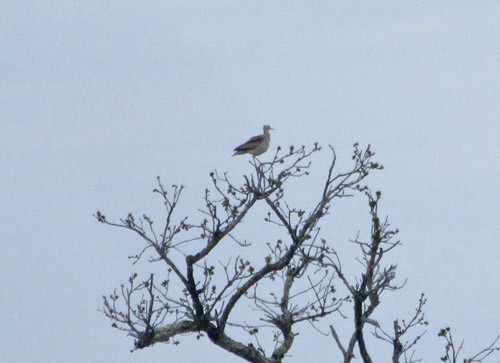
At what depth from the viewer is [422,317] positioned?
11516mm

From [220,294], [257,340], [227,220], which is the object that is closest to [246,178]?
[227,220]

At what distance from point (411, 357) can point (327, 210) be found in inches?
85.0

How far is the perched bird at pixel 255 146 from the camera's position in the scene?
1695 cm

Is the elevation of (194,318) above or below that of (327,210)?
below

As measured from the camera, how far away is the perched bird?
17.0 m

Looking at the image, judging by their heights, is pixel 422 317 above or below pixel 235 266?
below

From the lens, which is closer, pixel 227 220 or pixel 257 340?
pixel 227 220

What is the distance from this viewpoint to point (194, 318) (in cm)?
1145

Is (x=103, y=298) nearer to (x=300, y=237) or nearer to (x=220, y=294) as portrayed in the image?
(x=220, y=294)

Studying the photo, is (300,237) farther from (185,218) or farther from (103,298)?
(103,298)

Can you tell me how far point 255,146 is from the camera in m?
17.0

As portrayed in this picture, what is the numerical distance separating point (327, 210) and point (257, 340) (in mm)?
2040

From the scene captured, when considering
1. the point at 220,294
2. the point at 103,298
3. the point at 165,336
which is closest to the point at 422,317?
the point at 220,294

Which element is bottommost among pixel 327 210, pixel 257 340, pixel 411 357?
pixel 411 357
